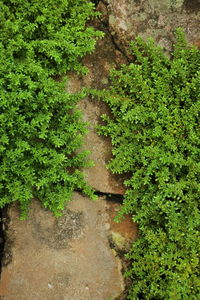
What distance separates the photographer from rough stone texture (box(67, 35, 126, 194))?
16.7 ft

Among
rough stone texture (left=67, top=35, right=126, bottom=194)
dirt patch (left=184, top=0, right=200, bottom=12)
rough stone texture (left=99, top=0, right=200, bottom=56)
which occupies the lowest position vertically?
rough stone texture (left=67, top=35, right=126, bottom=194)

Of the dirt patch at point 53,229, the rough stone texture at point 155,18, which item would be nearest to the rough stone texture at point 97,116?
A: the rough stone texture at point 155,18

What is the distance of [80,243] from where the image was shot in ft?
16.2

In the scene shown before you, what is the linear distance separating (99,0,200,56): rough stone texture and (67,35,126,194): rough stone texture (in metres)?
0.29

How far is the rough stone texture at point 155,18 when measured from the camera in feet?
16.9

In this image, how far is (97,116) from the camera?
514cm

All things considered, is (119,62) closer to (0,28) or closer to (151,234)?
(0,28)

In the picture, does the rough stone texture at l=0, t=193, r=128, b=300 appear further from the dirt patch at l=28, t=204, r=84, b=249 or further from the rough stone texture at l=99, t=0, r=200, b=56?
the rough stone texture at l=99, t=0, r=200, b=56

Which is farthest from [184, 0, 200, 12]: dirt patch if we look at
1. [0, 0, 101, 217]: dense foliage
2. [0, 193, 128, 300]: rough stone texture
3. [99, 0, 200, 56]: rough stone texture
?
[0, 193, 128, 300]: rough stone texture

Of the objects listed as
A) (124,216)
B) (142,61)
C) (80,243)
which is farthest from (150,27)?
(80,243)

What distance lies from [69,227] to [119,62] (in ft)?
7.06

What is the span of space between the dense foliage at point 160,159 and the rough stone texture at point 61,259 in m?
0.33

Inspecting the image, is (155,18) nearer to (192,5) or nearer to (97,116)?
(192,5)

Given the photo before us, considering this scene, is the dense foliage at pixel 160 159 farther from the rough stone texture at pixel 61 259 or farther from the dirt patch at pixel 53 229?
the dirt patch at pixel 53 229
